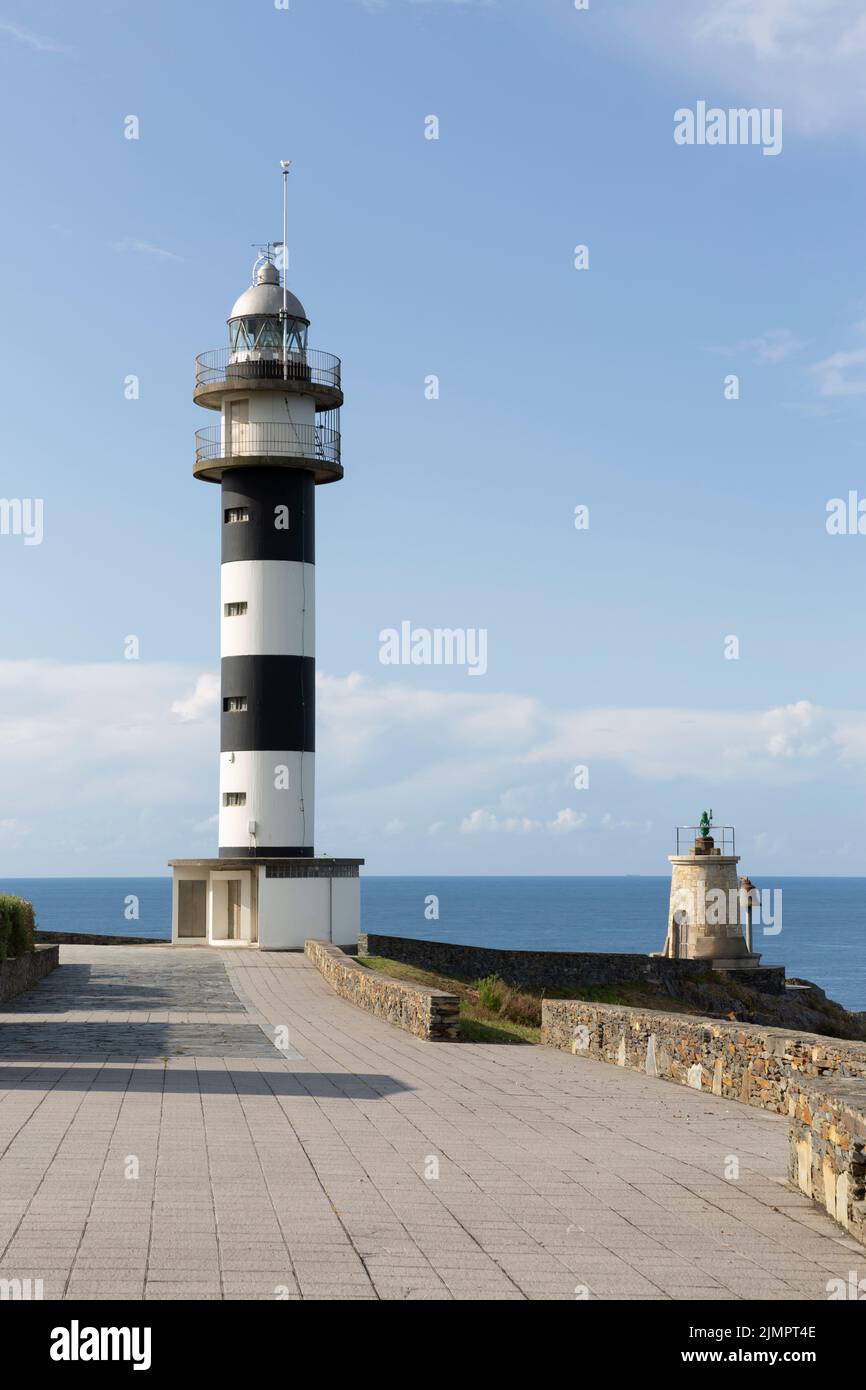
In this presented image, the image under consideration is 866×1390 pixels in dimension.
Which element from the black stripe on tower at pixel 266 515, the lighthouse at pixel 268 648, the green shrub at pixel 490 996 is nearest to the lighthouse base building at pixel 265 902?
the lighthouse at pixel 268 648

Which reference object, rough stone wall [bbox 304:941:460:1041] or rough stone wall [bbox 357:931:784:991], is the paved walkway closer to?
rough stone wall [bbox 304:941:460:1041]

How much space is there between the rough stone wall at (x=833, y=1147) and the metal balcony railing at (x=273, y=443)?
91.2ft

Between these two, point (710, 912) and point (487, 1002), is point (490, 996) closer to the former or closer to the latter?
point (487, 1002)

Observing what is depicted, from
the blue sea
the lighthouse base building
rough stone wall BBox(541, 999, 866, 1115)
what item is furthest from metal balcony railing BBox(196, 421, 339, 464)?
the blue sea

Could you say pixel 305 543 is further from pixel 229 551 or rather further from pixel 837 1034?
pixel 837 1034

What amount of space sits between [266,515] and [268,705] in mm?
4505

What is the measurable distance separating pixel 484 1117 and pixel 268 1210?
425cm

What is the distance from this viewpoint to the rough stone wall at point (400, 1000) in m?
18.3

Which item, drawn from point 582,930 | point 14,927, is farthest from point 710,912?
point 582,930

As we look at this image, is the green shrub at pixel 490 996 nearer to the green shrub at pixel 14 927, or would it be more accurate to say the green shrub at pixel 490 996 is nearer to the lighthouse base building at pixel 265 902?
the lighthouse base building at pixel 265 902

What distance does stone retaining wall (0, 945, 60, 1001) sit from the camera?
2167cm

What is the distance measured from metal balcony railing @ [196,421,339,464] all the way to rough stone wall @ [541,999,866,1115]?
64.5 feet

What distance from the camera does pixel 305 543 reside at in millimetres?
35344
